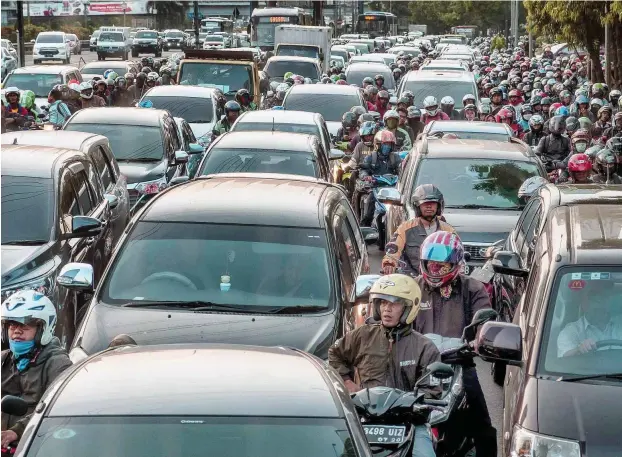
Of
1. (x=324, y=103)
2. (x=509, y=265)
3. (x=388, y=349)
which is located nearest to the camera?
(x=388, y=349)

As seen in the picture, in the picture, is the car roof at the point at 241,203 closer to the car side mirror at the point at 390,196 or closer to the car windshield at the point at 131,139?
the car side mirror at the point at 390,196

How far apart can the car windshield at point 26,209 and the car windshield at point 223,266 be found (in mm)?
2029

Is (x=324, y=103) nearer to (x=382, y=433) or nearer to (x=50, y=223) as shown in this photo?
(x=50, y=223)

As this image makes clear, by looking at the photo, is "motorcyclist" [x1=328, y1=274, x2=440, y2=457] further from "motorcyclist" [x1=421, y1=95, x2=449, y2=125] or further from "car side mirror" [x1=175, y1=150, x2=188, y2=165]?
"motorcyclist" [x1=421, y1=95, x2=449, y2=125]

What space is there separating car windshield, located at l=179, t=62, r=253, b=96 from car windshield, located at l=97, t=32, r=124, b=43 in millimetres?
52913

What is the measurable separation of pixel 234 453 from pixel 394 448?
154 centimetres

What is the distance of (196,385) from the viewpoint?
16.8 ft

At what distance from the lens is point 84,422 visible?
493 cm

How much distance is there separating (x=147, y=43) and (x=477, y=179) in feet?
260

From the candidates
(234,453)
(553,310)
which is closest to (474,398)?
(553,310)

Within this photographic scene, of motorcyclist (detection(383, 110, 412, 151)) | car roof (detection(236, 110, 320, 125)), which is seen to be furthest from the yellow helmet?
motorcyclist (detection(383, 110, 412, 151))

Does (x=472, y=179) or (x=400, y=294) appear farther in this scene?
(x=472, y=179)

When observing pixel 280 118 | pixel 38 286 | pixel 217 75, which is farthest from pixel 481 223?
pixel 217 75

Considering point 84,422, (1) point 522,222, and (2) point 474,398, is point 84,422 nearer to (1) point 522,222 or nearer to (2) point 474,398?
(2) point 474,398
